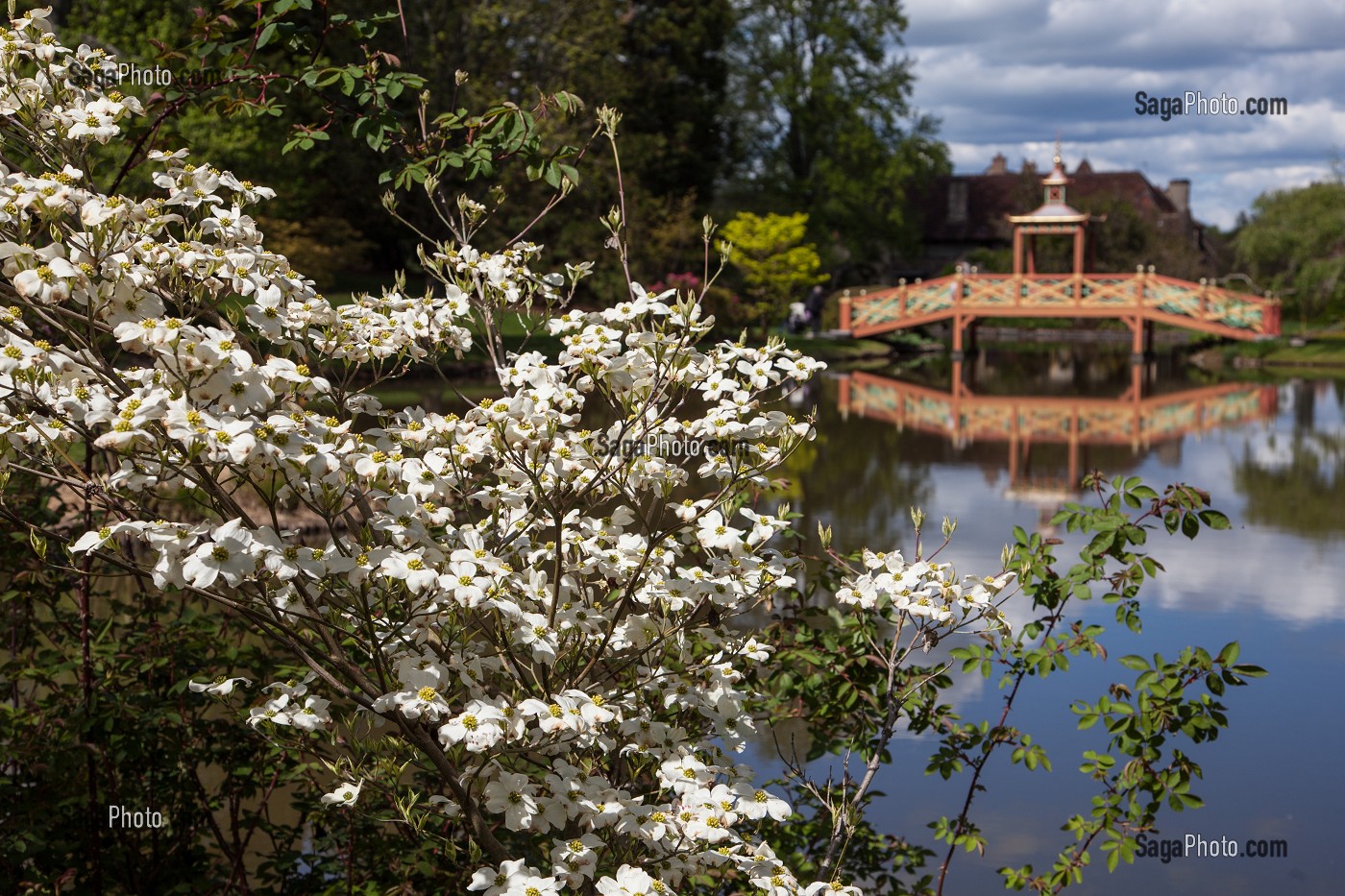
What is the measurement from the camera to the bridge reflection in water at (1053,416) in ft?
46.7

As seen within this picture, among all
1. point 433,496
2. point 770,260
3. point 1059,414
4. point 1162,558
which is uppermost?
point 770,260

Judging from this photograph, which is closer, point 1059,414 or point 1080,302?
point 1059,414

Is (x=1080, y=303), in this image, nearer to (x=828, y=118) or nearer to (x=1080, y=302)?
(x=1080, y=302)

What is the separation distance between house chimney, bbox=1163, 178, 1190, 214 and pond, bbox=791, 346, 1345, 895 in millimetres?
39987

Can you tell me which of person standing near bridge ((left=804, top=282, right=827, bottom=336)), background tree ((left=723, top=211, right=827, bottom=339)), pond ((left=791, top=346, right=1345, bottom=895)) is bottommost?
pond ((left=791, top=346, right=1345, bottom=895))

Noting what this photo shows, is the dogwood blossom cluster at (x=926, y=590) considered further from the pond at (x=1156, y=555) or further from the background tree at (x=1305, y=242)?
the background tree at (x=1305, y=242)

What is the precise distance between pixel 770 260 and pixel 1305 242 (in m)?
16.3

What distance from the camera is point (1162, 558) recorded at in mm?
9906

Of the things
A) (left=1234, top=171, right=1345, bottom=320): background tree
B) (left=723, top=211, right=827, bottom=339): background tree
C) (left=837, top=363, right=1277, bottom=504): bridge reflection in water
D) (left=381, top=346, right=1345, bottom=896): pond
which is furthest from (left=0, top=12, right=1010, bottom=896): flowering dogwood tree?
(left=1234, top=171, right=1345, bottom=320): background tree

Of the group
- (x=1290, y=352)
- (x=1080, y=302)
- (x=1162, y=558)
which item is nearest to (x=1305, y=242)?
(x=1290, y=352)

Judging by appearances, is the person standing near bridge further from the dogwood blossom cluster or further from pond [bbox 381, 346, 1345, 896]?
the dogwood blossom cluster

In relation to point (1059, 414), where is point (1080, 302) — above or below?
above

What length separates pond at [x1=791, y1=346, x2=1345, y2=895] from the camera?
16.4 ft

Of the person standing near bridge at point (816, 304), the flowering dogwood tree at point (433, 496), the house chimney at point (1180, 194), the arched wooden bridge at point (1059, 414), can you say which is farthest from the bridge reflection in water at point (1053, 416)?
the house chimney at point (1180, 194)
